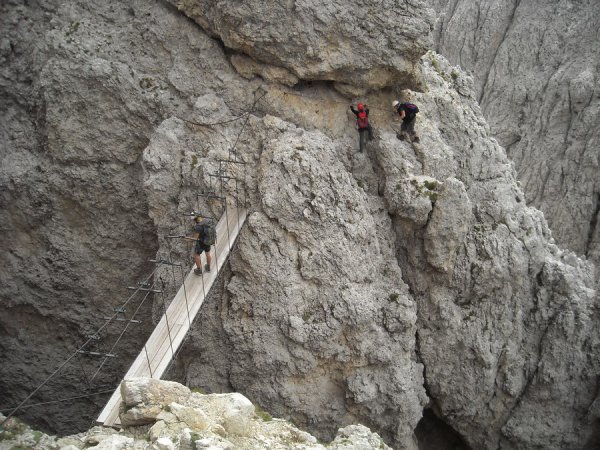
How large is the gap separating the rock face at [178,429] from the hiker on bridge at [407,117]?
9495 millimetres

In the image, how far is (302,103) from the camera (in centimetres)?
1619

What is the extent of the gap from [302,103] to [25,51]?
30.0ft

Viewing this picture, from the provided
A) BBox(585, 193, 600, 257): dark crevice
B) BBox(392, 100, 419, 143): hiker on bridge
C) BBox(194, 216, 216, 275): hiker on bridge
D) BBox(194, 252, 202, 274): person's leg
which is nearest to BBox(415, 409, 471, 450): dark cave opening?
BBox(392, 100, 419, 143): hiker on bridge

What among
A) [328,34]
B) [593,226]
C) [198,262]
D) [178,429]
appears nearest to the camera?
[178,429]

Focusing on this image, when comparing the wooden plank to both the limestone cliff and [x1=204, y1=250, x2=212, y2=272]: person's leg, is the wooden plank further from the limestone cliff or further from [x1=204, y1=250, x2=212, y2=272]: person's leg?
the limestone cliff

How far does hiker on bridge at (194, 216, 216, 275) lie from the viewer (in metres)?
13.5

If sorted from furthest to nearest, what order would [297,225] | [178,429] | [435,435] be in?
[435,435] → [297,225] → [178,429]

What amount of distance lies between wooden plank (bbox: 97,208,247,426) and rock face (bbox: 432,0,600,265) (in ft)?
76.6

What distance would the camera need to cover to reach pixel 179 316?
13.3 m

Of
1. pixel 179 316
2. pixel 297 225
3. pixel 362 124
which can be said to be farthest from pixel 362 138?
pixel 179 316

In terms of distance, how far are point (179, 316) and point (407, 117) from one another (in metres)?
8.48

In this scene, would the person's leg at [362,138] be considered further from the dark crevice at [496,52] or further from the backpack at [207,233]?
the dark crevice at [496,52]

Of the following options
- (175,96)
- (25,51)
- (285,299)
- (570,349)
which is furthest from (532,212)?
(25,51)

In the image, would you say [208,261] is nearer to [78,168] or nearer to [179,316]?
[179,316]
